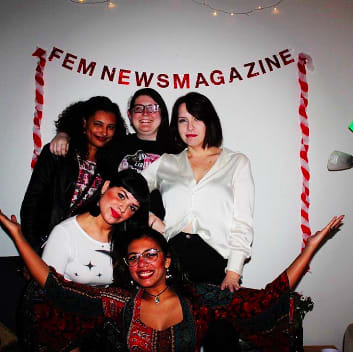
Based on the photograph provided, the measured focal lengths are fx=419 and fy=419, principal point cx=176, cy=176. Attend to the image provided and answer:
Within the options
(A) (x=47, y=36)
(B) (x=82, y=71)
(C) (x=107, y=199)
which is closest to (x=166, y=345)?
(C) (x=107, y=199)

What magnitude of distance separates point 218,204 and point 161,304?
2.06 ft

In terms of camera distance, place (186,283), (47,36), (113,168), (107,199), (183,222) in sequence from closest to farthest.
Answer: (186,283)
(107,199)
(183,222)
(113,168)
(47,36)

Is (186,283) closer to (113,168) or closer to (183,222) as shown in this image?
(183,222)

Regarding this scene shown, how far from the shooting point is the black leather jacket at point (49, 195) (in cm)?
253

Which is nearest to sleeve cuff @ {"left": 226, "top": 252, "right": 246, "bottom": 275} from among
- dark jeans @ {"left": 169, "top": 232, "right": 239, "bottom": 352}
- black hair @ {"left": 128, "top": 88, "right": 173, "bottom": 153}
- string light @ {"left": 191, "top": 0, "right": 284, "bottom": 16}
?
dark jeans @ {"left": 169, "top": 232, "right": 239, "bottom": 352}

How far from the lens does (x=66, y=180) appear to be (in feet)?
8.31

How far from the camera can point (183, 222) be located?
7.55ft

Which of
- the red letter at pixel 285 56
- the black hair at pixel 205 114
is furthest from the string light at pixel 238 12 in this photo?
the black hair at pixel 205 114

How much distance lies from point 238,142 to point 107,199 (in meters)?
1.21

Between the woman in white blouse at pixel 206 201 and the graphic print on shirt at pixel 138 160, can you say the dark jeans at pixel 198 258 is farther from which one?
the graphic print on shirt at pixel 138 160

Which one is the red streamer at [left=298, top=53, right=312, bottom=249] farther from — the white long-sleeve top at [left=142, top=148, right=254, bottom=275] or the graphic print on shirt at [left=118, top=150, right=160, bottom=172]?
the graphic print on shirt at [left=118, top=150, right=160, bottom=172]

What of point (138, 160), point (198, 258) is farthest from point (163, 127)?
point (198, 258)

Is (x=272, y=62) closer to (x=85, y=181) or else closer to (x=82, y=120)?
(x=82, y=120)

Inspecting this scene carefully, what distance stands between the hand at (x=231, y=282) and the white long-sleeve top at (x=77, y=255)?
59cm
